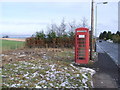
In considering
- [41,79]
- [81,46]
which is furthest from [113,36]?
[41,79]

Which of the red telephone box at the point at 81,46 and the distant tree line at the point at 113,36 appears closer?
the red telephone box at the point at 81,46

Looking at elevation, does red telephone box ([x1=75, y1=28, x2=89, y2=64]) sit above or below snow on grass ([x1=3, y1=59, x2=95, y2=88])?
above

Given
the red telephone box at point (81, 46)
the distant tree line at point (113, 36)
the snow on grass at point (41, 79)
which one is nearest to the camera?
the snow on grass at point (41, 79)

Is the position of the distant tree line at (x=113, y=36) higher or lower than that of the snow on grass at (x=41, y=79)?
higher

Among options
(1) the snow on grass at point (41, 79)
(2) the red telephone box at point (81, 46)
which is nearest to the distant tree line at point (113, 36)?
(2) the red telephone box at point (81, 46)

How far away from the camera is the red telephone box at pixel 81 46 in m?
10.4

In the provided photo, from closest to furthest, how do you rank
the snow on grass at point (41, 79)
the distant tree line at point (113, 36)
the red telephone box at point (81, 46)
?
1. the snow on grass at point (41, 79)
2. the red telephone box at point (81, 46)
3. the distant tree line at point (113, 36)

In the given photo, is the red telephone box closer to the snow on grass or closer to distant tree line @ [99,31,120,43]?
the snow on grass

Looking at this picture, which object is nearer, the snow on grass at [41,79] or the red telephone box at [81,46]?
the snow on grass at [41,79]

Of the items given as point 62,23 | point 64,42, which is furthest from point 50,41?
point 62,23

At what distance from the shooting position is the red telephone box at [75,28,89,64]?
34.2 ft

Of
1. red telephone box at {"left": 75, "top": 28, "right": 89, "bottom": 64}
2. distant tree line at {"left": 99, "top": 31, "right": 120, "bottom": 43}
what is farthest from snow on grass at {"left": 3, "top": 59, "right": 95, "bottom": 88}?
distant tree line at {"left": 99, "top": 31, "right": 120, "bottom": 43}

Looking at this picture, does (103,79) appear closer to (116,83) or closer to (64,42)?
(116,83)

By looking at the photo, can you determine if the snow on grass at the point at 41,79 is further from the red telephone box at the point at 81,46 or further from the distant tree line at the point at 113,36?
the distant tree line at the point at 113,36
